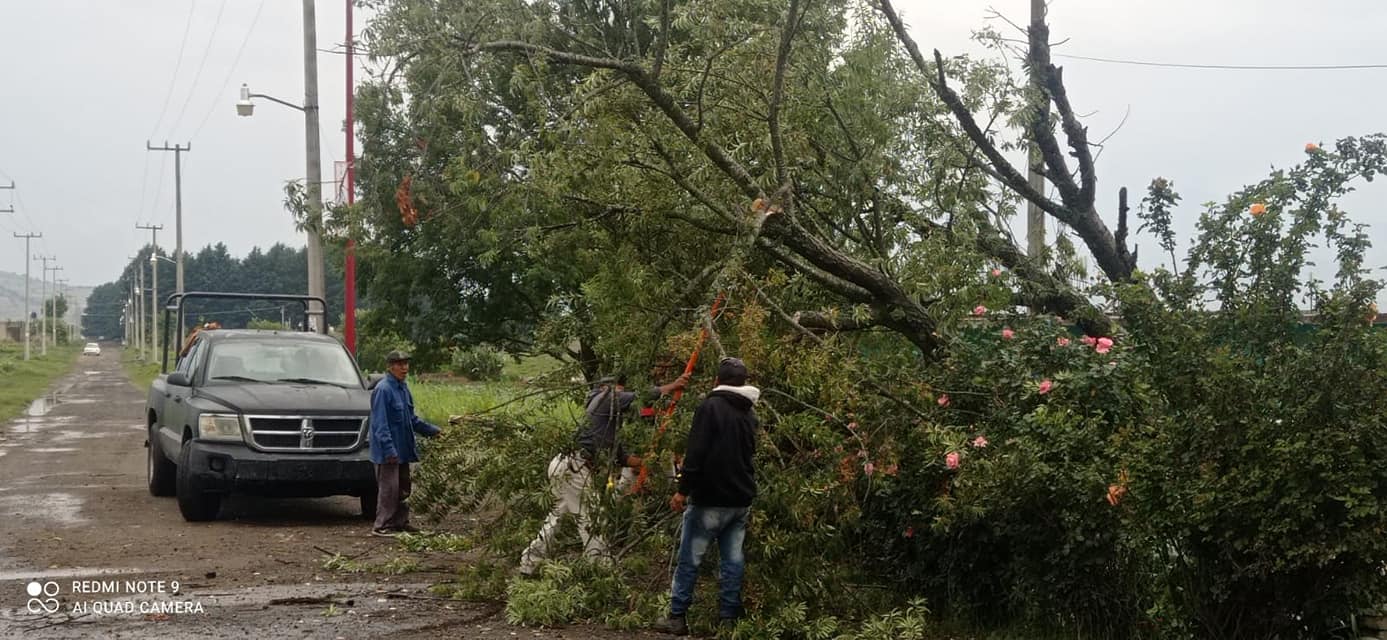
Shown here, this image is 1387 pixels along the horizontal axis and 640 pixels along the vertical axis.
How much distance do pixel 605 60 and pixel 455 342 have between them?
10310 mm

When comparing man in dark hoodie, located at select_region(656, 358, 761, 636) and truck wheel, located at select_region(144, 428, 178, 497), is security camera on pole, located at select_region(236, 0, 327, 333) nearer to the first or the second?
truck wheel, located at select_region(144, 428, 178, 497)

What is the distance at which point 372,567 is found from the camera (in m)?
9.49

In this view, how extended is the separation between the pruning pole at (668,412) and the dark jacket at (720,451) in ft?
1.43

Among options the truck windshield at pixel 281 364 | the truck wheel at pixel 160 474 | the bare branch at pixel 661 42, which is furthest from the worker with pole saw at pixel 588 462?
the truck wheel at pixel 160 474

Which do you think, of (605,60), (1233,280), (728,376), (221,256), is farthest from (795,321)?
(221,256)

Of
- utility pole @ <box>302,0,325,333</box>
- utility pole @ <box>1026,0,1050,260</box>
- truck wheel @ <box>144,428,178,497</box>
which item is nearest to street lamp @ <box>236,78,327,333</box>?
utility pole @ <box>302,0,325,333</box>

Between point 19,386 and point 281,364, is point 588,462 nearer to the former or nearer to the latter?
point 281,364

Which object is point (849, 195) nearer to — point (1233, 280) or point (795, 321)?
point (795, 321)

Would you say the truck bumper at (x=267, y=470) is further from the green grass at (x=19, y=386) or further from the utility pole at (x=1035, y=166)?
the green grass at (x=19, y=386)

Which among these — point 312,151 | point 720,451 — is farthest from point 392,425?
point 312,151

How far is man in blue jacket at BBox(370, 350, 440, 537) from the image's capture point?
11.2 meters

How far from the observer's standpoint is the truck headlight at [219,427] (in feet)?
38.8

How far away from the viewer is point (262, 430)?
11906mm

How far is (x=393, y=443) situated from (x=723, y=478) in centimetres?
490
